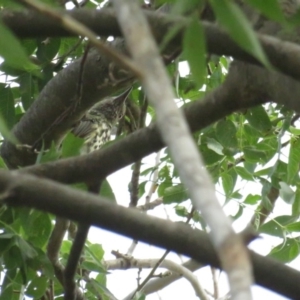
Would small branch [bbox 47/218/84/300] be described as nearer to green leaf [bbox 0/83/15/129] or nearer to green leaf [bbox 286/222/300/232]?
green leaf [bbox 0/83/15/129]

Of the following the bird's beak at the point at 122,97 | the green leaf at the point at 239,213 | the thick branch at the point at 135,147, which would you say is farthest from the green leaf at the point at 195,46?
the bird's beak at the point at 122,97

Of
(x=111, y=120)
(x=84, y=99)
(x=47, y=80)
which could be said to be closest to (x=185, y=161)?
(x=84, y=99)

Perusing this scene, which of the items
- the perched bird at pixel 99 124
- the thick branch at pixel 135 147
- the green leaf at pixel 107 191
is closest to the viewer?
the thick branch at pixel 135 147

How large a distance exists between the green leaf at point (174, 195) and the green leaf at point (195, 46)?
1.44m

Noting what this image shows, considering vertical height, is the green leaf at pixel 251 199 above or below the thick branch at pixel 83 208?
above

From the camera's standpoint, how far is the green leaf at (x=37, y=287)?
1965 mm

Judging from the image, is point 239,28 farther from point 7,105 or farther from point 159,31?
point 7,105

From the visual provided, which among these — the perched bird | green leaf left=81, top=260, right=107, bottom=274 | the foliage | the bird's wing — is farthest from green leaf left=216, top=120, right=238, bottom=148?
the bird's wing

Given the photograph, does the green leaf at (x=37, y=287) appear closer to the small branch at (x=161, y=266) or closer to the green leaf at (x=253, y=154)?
the green leaf at (x=253, y=154)

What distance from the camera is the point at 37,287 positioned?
6.47ft

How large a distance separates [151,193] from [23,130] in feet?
2.86

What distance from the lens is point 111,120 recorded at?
140 inches

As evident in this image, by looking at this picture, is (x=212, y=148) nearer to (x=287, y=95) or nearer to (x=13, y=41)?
(x=287, y=95)

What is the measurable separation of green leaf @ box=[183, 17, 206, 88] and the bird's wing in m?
2.37
